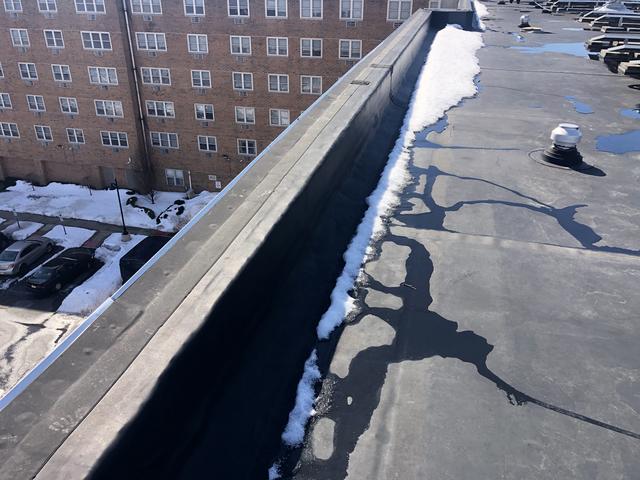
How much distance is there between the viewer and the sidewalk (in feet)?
112

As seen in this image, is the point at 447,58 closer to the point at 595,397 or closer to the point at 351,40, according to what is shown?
the point at 595,397

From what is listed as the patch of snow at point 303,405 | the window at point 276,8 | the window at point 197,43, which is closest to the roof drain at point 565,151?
the patch of snow at point 303,405

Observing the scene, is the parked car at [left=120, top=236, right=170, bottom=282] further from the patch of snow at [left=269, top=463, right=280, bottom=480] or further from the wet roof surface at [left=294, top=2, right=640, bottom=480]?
the patch of snow at [left=269, top=463, right=280, bottom=480]

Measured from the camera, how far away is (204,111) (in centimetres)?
3884

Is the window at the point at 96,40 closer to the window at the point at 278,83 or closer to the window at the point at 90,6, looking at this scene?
the window at the point at 90,6

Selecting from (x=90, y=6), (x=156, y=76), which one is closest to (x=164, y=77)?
(x=156, y=76)

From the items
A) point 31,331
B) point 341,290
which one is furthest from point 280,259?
point 31,331

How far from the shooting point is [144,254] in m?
28.2

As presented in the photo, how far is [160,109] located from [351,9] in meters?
16.6

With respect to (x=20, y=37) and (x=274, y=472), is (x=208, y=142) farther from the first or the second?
(x=274, y=472)

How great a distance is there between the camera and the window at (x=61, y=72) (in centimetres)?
3862

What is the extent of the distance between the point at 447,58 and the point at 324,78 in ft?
79.2

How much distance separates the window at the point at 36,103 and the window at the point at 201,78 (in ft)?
42.9

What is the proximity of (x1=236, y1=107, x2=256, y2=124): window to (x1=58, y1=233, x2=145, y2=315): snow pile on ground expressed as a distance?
12.0 metres
